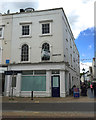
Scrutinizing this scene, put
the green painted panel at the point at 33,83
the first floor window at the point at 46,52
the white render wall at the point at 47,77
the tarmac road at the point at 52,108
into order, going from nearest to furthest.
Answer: the tarmac road at the point at 52,108
the white render wall at the point at 47,77
the green painted panel at the point at 33,83
the first floor window at the point at 46,52

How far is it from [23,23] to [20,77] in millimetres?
6933

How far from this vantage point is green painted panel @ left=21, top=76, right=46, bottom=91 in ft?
52.8

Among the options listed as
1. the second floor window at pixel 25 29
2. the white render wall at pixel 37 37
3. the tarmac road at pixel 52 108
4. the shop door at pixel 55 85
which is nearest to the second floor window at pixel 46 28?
the white render wall at pixel 37 37

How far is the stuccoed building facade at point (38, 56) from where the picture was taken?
15875mm

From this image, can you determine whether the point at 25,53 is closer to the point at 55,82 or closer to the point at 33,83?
the point at 33,83

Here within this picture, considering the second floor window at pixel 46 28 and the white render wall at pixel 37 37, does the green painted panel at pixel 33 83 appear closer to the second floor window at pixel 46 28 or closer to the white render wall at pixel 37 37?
the white render wall at pixel 37 37

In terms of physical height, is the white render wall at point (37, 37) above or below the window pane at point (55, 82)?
above

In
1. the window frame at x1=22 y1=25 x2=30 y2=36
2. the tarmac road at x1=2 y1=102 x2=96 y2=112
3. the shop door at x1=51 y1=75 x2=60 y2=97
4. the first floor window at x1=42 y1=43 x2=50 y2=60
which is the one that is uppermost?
the window frame at x1=22 y1=25 x2=30 y2=36

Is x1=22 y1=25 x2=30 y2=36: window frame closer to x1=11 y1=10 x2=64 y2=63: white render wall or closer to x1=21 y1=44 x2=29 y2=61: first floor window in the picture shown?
x1=11 y1=10 x2=64 y2=63: white render wall

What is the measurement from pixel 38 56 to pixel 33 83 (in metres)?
3.30

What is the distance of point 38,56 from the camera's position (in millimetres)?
16688

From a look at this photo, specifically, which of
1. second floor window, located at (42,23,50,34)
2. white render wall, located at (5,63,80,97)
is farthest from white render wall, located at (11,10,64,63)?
white render wall, located at (5,63,80,97)

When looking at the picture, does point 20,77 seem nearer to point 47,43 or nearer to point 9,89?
point 9,89

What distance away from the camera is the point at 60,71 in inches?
620
